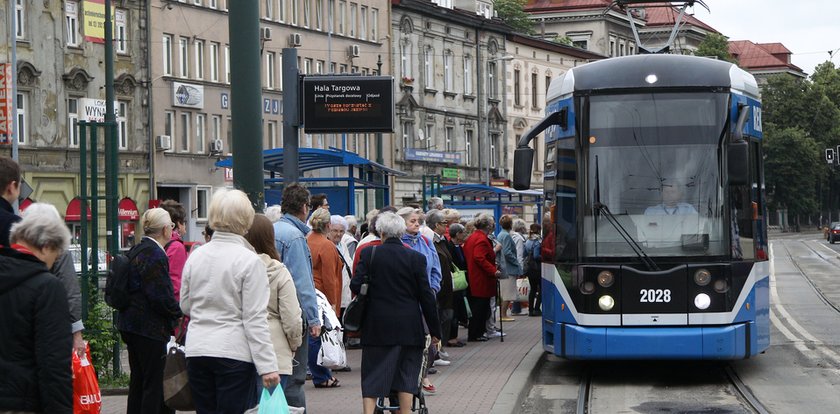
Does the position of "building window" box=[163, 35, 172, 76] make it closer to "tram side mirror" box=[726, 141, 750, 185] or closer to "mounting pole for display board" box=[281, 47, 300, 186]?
"mounting pole for display board" box=[281, 47, 300, 186]

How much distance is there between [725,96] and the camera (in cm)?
1513

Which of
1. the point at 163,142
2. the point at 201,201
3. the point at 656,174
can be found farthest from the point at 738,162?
the point at 201,201

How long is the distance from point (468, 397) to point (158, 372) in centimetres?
418

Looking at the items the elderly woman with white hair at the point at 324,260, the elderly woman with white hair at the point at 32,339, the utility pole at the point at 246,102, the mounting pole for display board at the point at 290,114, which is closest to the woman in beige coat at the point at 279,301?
the elderly woman with white hair at the point at 32,339

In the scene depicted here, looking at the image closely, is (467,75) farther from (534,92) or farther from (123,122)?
(123,122)

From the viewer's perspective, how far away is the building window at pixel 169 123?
170 feet

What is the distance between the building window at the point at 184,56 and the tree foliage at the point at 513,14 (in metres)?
43.5

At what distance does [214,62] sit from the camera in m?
55.1

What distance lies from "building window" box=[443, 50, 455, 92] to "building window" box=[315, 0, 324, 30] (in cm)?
988

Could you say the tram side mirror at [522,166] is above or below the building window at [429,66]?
below

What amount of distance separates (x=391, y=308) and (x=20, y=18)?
3707cm

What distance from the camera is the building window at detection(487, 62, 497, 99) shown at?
75.4m

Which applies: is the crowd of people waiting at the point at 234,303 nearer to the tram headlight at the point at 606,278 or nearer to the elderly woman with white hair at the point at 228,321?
the elderly woman with white hair at the point at 228,321

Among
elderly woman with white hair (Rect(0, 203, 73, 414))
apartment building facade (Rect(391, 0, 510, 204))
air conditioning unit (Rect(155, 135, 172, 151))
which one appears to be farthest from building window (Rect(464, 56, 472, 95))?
elderly woman with white hair (Rect(0, 203, 73, 414))
